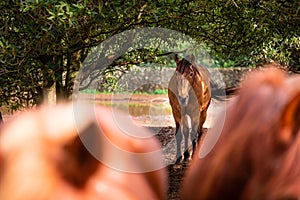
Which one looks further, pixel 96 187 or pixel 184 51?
pixel 184 51

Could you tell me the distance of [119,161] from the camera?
0.46 m

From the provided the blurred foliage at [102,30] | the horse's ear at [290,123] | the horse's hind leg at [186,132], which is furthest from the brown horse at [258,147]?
the horse's hind leg at [186,132]

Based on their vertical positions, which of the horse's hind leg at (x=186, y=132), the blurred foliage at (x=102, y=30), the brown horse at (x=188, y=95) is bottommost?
the horse's hind leg at (x=186, y=132)

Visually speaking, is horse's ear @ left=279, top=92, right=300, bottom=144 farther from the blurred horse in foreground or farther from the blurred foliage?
the blurred foliage

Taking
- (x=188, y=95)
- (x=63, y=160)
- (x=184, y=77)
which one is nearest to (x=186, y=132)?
→ (x=188, y=95)

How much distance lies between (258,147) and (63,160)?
0.70ft

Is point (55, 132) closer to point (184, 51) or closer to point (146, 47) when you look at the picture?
point (146, 47)

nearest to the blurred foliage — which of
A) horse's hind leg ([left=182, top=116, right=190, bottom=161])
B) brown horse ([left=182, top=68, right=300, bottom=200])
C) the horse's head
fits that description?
the horse's head

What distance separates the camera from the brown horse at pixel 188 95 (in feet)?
13.4

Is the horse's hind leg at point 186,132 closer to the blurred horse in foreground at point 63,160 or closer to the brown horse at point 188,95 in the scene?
the brown horse at point 188,95

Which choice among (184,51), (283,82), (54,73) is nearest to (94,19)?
(54,73)

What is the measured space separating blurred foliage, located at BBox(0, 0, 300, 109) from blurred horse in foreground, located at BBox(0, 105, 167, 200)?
1.62 metres

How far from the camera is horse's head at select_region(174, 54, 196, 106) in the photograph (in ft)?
13.1

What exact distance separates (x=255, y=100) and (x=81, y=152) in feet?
0.70
